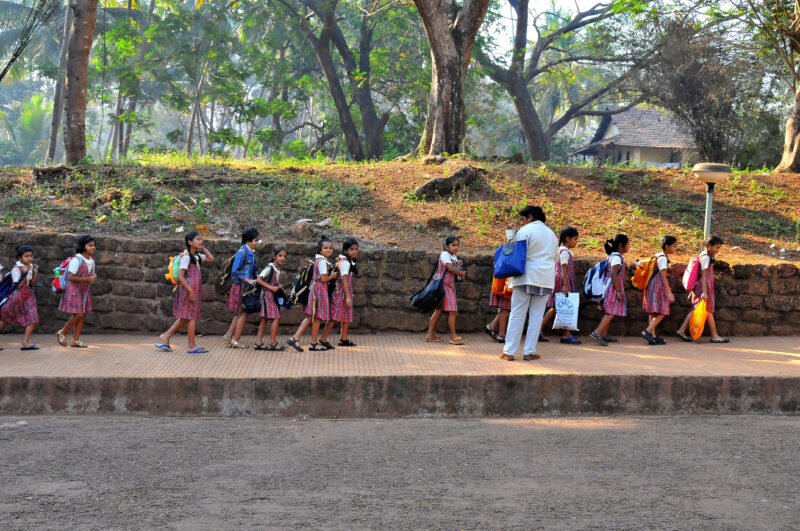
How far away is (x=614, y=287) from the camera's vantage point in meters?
8.34

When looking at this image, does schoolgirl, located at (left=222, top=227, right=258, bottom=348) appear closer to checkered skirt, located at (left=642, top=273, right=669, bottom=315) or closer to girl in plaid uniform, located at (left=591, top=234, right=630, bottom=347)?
girl in plaid uniform, located at (left=591, top=234, right=630, bottom=347)

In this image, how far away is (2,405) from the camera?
20.8ft

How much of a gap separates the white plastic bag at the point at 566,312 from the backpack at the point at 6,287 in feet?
19.7

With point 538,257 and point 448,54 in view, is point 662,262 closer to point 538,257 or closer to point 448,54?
point 538,257

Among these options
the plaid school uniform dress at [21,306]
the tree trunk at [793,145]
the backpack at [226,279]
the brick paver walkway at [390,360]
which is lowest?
the brick paver walkway at [390,360]

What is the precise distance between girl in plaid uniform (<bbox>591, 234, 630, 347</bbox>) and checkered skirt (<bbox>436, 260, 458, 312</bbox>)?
1.77 metres

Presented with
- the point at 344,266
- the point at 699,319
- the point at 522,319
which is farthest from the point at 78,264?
the point at 699,319

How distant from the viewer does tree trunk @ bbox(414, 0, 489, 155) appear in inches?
530

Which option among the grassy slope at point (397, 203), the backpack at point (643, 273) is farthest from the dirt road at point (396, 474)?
the grassy slope at point (397, 203)

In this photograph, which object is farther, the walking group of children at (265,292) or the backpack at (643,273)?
the backpack at (643,273)

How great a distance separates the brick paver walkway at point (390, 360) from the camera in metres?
6.72

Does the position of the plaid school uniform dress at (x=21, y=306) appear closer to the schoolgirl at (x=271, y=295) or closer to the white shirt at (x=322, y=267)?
the schoolgirl at (x=271, y=295)

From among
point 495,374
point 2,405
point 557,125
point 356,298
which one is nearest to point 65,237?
point 2,405

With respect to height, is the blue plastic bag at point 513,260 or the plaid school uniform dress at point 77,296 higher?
the blue plastic bag at point 513,260
